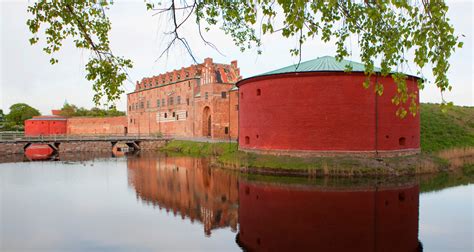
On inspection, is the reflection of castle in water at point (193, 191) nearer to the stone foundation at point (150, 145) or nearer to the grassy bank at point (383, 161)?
the grassy bank at point (383, 161)

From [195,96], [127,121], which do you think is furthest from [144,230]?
[127,121]

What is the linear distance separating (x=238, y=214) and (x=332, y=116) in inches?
305

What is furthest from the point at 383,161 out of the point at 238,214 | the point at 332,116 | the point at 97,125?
the point at 97,125

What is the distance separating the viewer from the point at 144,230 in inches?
319

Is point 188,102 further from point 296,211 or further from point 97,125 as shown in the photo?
point 296,211

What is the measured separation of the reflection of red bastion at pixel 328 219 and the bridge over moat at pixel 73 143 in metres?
22.5

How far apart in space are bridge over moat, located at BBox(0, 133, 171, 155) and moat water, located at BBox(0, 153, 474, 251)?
1486cm

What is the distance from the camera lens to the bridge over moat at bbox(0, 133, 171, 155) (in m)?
27.9

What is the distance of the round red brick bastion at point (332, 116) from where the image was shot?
15.6 meters

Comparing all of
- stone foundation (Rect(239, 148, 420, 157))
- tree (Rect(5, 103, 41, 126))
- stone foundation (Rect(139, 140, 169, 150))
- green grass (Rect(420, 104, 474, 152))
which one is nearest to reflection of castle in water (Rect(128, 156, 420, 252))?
stone foundation (Rect(239, 148, 420, 157))

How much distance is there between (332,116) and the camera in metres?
15.7

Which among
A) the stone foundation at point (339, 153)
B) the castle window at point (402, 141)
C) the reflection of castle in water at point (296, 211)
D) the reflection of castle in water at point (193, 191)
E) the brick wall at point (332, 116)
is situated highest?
the brick wall at point (332, 116)

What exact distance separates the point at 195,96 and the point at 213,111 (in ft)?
11.8

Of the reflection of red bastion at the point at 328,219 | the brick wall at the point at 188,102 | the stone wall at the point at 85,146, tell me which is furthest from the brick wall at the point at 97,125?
the reflection of red bastion at the point at 328,219
